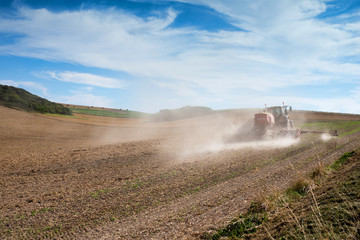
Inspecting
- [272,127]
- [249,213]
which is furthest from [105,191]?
[272,127]

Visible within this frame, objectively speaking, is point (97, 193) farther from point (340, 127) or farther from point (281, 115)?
point (340, 127)

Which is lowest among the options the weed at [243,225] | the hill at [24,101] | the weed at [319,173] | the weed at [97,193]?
the weed at [97,193]

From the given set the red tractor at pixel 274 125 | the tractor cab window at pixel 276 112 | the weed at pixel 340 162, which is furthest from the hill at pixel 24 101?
the weed at pixel 340 162

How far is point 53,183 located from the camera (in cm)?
1155

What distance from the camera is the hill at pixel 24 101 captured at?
43688 millimetres

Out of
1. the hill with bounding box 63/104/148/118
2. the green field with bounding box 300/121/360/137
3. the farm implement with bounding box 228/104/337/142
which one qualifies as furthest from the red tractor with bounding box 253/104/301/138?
the hill with bounding box 63/104/148/118

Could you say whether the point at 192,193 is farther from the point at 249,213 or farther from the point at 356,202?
the point at 356,202

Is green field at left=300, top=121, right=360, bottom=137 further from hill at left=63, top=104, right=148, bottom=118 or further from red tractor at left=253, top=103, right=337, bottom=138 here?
hill at left=63, top=104, right=148, bottom=118

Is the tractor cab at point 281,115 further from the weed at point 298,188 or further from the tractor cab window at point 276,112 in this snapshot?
the weed at point 298,188

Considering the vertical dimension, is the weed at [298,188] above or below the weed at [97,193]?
above

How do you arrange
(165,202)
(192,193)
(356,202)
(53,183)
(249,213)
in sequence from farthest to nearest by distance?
(53,183) < (192,193) < (165,202) < (249,213) < (356,202)

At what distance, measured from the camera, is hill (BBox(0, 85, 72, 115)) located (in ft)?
143

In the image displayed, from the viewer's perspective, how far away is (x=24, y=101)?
4547 centimetres

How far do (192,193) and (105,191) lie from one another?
3.88 metres
